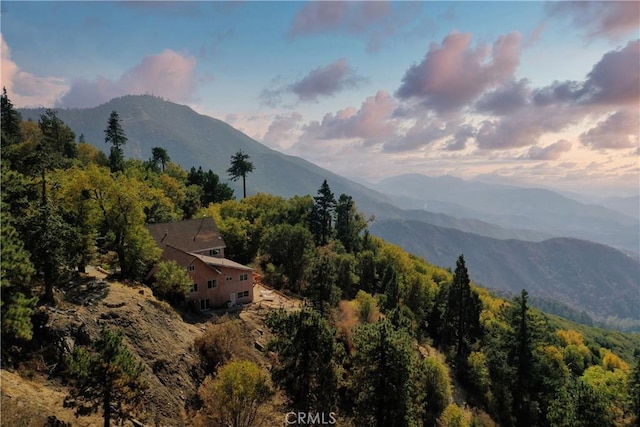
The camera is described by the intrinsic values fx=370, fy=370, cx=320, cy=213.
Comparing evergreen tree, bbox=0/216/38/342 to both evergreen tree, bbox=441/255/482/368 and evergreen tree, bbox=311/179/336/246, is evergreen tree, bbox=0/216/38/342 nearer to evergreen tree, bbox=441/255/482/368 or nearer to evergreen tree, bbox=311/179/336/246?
evergreen tree, bbox=441/255/482/368

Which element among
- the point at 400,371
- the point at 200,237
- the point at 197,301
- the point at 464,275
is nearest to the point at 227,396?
the point at 400,371

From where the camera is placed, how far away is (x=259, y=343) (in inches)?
1748

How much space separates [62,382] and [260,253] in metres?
48.6

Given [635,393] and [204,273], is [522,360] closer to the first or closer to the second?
[635,393]

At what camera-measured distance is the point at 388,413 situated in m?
32.6

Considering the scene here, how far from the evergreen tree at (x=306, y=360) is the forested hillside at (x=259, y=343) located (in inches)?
4.6

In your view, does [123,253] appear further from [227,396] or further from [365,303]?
[365,303]

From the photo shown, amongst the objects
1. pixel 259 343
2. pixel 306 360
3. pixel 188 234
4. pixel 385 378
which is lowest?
pixel 259 343

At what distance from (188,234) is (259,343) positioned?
82.0 feet

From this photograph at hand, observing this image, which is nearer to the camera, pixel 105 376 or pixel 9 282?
pixel 9 282

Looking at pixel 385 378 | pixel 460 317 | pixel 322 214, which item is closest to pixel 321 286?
pixel 385 378

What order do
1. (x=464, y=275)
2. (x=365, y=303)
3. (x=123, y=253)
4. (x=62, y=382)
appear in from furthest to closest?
(x=464, y=275) < (x=365, y=303) < (x=123, y=253) < (x=62, y=382)

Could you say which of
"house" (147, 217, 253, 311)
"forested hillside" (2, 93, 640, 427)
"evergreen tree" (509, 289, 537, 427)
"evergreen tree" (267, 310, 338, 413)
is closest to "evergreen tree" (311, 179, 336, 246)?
"forested hillside" (2, 93, 640, 427)

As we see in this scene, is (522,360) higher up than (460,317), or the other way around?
(460,317)
